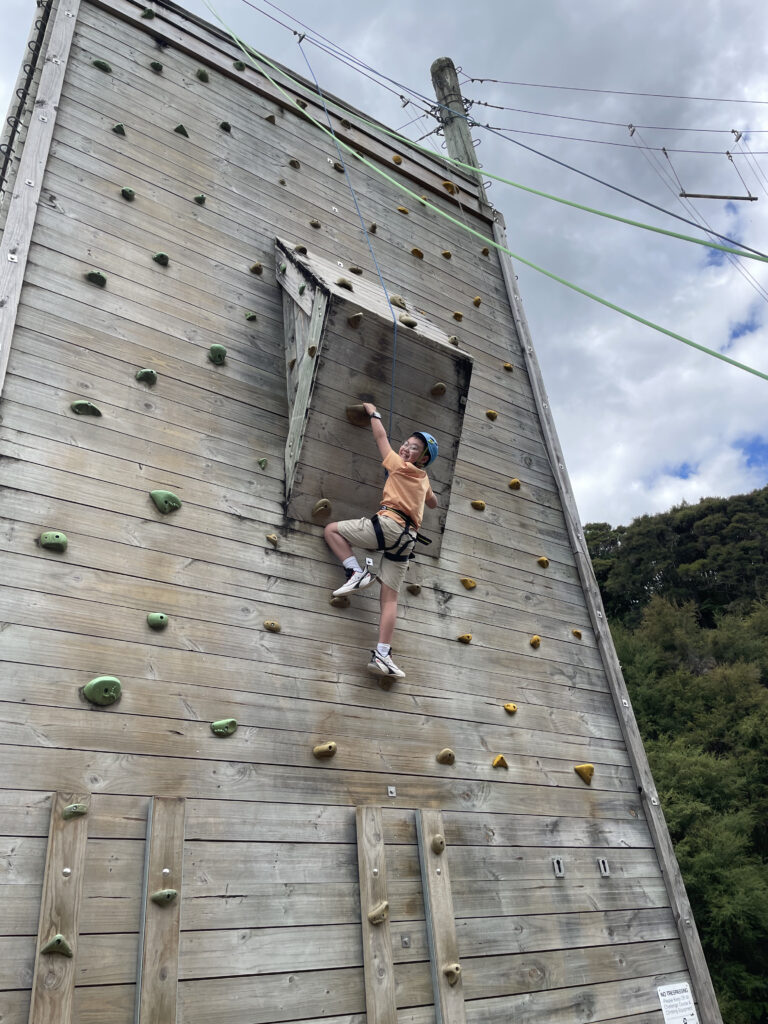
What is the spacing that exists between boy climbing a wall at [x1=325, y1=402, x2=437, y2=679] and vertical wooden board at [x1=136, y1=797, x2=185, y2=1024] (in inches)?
47.6

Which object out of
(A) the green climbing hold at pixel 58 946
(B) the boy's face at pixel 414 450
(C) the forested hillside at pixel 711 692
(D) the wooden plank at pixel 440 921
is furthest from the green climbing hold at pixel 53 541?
(C) the forested hillside at pixel 711 692

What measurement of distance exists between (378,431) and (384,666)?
1189 millimetres

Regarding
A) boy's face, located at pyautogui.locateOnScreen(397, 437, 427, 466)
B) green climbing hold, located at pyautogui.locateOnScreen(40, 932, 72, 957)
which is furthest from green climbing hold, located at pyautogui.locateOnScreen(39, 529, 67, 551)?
boy's face, located at pyautogui.locateOnScreen(397, 437, 427, 466)

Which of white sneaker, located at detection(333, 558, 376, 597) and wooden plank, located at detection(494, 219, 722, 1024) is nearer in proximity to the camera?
white sneaker, located at detection(333, 558, 376, 597)

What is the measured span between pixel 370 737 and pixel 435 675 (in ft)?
1.93

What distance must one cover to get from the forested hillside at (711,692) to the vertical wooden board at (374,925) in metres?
12.7

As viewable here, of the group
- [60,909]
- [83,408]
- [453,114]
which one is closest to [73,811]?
[60,909]

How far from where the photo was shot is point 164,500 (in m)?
3.28

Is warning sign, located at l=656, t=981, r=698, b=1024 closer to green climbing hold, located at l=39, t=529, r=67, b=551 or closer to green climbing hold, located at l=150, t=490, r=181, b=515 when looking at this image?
green climbing hold, located at l=150, t=490, r=181, b=515

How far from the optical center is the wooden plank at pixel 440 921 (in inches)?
111

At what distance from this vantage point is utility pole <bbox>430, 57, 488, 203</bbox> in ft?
24.8

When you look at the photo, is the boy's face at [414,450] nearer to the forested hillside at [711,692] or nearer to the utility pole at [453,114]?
the utility pole at [453,114]

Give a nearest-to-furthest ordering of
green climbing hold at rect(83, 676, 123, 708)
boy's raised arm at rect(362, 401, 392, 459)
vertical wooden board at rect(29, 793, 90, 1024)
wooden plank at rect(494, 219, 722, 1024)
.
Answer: vertical wooden board at rect(29, 793, 90, 1024)
green climbing hold at rect(83, 676, 123, 708)
boy's raised arm at rect(362, 401, 392, 459)
wooden plank at rect(494, 219, 722, 1024)

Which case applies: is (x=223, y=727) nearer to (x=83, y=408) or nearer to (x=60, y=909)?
(x=60, y=909)
